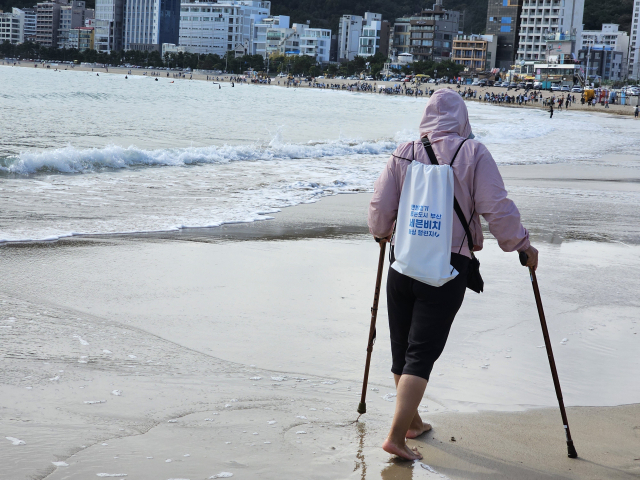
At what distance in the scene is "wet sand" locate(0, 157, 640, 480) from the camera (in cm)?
270

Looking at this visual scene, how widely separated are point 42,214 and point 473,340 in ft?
19.1

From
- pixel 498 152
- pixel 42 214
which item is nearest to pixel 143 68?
pixel 498 152

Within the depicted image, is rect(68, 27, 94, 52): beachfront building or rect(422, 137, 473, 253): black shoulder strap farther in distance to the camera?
rect(68, 27, 94, 52): beachfront building

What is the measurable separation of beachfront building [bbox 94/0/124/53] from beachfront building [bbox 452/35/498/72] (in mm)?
103596

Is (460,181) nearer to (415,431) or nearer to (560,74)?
(415,431)

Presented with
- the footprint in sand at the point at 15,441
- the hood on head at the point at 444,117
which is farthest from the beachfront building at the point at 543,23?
the footprint in sand at the point at 15,441

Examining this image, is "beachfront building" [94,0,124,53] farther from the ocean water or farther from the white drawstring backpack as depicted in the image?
the white drawstring backpack

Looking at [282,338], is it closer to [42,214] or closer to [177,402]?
[177,402]

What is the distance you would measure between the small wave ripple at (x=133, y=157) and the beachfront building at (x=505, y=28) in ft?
452

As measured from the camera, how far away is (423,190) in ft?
8.49

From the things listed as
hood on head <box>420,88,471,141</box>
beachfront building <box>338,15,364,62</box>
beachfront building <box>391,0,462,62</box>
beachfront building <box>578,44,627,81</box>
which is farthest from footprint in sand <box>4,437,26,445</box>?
beachfront building <box>338,15,364,62</box>

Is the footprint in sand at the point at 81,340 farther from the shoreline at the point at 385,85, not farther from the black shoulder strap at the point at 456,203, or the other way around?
the shoreline at the point at 385,85

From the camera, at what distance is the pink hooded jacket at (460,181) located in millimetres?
2607

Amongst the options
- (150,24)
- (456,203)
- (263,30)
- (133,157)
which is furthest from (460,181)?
(150,24)
